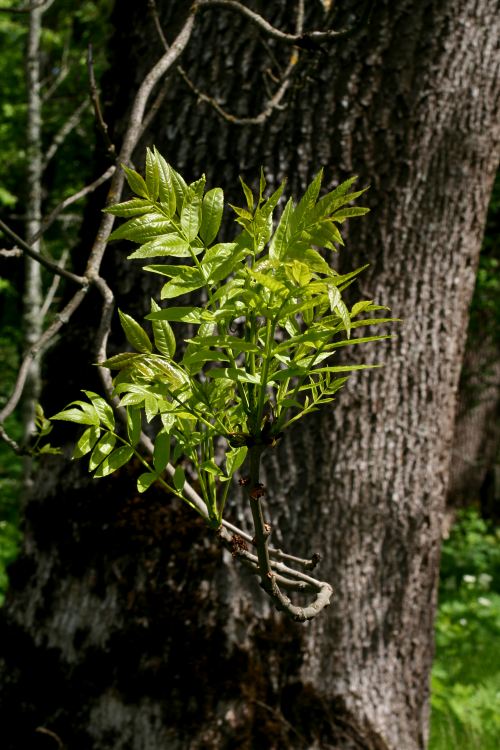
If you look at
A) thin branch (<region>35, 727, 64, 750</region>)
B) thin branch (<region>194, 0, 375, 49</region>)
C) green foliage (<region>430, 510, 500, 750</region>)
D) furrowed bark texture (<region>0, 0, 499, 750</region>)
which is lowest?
green foliage (<region>430, 510, 500, 750</region>)

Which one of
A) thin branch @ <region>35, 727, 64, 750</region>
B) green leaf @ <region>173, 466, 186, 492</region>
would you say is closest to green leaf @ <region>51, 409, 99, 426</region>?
green leaf @ <region>173, 466, 186, 492</region>

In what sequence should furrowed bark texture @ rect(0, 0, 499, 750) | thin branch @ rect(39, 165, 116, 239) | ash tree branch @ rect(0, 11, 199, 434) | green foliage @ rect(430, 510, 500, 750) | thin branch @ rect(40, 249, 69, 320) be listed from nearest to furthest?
ash tree branch @ rect(0, 11, 199, 434)
thin branch @ rect(39, 165, 116, 239)
thin branch @ rect(40, 249, 69, 320)
furrowed bark texture @ rect(0, 0, 499, 750)
green foliage @ rect(430, 510, 500, 750)

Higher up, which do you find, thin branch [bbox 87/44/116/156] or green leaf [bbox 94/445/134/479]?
thin branch [bbox 87/44/116/156]

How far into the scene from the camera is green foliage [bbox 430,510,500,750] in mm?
3691

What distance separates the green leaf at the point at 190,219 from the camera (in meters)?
0.66

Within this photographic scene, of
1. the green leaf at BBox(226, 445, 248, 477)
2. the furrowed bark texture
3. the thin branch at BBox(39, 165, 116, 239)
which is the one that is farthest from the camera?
the furrowed bark texture

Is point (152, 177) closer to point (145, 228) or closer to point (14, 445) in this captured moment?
point (145, 228)

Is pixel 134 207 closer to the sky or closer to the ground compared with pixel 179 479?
closer to the sky

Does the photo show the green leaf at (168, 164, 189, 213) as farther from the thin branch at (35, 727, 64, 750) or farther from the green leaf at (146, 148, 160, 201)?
the thin branch at (35, 727, 64, 750)

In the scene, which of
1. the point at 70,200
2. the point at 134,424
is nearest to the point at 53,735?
the point at 70,200

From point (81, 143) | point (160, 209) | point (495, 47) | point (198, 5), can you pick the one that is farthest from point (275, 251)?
point (81, 143)

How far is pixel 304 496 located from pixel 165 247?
5.00 feet

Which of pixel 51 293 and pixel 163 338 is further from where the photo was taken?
pixel 51 293

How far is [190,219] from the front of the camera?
67cm
